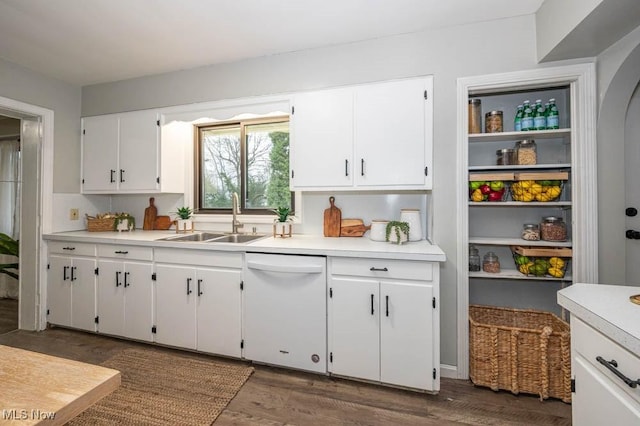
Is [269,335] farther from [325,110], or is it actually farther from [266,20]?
[266,20]

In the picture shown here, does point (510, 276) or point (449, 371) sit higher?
point (510, 276)

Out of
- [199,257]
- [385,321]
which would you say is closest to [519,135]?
[385,321]

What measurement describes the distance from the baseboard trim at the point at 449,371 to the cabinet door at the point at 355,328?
1.85ft

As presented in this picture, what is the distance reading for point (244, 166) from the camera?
3.05 m

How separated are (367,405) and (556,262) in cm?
160

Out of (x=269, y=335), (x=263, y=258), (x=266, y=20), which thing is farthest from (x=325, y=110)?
(x=269, y=335)

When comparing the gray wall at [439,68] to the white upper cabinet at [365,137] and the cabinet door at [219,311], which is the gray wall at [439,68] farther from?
the cabinet door at [219,311]

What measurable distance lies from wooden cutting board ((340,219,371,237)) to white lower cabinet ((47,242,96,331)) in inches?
90.4

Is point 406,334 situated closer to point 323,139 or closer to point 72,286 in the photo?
point 323,139

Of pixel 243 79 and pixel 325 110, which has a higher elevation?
pixel 243 79

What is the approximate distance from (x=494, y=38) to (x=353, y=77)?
1.03 m

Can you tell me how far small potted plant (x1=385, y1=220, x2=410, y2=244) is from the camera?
2.12 m

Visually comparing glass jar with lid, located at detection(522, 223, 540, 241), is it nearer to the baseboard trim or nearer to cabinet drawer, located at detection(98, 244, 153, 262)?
the baseboard trim

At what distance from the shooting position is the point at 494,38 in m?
2.10
